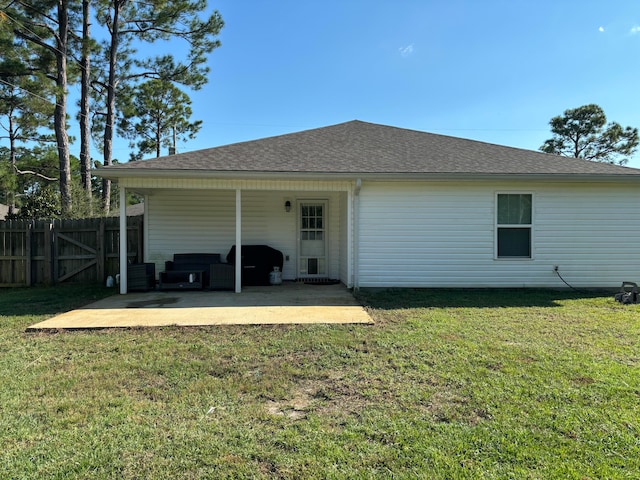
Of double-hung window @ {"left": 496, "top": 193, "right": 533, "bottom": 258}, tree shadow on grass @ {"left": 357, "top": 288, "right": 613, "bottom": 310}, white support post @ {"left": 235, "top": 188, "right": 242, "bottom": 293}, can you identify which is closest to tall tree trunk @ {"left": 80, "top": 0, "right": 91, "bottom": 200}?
white support post @ {"left": 235, "top": 188, "right": 242, "bottom": 293}

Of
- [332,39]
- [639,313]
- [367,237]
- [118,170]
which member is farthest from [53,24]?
[639,313]

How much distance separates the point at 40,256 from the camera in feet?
30.4

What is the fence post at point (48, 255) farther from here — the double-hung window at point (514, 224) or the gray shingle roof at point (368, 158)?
the double-hung window at point (514, 224)

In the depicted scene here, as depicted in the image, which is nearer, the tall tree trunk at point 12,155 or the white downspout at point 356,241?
the white downspout at point 356,241

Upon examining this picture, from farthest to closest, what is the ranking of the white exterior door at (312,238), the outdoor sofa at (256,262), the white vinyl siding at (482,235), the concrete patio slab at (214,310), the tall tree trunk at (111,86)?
the tall tree trunk at (111,86)
the white exterior door at (312,238)
the outdoor sofa at (256,262)
the white vinyl siding at (482,235)
the concrete patio slab at (214,310)

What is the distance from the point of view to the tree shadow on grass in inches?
260

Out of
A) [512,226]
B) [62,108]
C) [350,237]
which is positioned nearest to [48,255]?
[350,237]

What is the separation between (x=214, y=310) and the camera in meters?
6.11

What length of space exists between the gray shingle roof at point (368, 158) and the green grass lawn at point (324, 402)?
365 centimetres

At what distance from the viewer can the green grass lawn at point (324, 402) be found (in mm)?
2188

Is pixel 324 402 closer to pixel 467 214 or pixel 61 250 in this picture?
pixel 467 214

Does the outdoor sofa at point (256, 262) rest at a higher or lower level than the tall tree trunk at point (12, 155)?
lower

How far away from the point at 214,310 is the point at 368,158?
479cm

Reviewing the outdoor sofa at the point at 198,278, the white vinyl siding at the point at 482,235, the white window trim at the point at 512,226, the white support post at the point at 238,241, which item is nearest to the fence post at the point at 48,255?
the outdoor sofa at the point at 198,278
